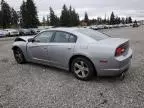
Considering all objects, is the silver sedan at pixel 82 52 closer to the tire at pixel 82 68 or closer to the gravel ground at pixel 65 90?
the tire at pixel 82 68

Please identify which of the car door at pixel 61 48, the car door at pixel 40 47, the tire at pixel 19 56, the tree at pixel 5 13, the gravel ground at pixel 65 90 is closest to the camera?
the gravel ground at pixel 65 90

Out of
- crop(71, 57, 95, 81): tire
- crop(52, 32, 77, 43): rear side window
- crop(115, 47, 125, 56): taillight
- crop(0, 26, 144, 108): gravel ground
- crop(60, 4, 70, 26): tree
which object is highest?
crop(60, 4, 70, 26): tree

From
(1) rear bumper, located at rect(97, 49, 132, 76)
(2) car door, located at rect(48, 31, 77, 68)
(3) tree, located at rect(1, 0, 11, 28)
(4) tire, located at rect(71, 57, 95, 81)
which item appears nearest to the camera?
(1) rear bumper, located at rect(97, 49, 132, 76)

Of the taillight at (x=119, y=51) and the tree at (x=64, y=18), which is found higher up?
the tree at (x=64, y=18)

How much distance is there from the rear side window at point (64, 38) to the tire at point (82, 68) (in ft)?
1.95

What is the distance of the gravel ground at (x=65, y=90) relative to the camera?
3.71 m

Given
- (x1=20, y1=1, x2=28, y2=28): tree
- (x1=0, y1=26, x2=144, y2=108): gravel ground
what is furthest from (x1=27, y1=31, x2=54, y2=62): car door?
(x1=20, y1=1, x2=28, y2=28): tree

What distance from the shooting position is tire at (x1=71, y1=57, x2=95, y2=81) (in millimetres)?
4711

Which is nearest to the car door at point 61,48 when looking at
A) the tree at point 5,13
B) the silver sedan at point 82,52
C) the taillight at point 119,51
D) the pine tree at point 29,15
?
the silver sedan at point 82,52

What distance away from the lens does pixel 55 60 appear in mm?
5473

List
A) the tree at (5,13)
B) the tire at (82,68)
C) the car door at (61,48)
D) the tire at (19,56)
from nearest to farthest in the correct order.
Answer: the tire at (82,68) < the car door at (61,48) < the tire at (19,56) < the tree at (5,13)

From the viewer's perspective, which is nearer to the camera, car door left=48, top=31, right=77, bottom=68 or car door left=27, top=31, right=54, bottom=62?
car door left=48, top=31, right=77, bottom=68

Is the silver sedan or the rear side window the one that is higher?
the rear side window

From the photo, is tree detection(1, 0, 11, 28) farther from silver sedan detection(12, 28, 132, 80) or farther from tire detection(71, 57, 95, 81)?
tire detection(71, 57, 95, 81)
